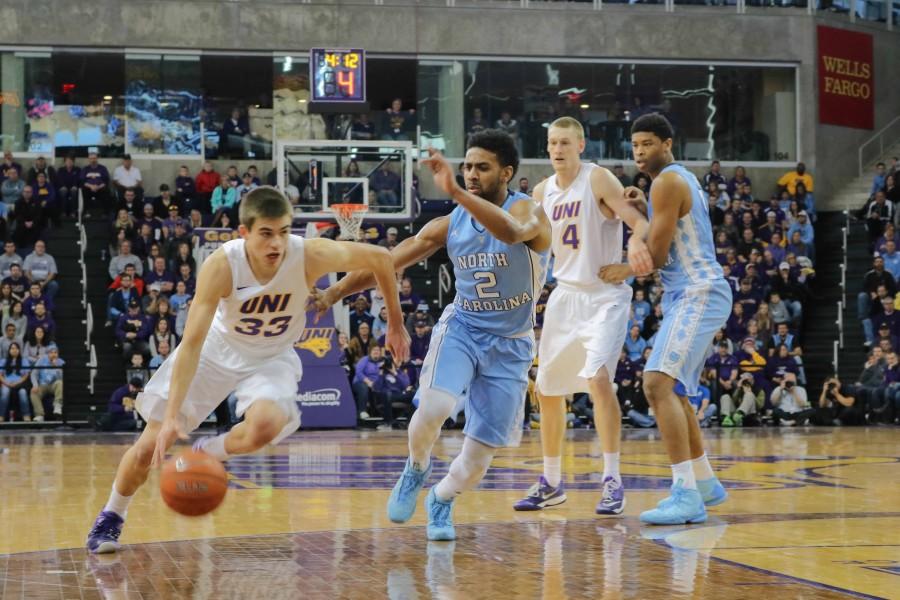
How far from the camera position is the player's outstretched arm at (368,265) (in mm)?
6535

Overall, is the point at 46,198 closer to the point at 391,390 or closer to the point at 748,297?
the point at 391,390

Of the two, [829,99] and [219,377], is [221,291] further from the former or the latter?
[829,99]

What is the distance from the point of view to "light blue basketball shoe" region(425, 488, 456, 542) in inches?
270

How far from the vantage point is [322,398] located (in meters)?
18.9

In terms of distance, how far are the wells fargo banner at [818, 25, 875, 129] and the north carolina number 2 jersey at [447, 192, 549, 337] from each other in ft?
80.2

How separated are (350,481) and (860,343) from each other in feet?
52.4

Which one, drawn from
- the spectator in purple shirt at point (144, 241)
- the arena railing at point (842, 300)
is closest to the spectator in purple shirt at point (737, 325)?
the arena railing at point (842, 300)

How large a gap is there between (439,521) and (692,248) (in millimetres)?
2387

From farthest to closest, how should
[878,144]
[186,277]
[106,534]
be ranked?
1. [878,144]
2. [186,277]
3. [106,534]

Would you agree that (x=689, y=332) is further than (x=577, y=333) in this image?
No

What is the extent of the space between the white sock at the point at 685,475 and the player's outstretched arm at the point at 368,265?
205 cm

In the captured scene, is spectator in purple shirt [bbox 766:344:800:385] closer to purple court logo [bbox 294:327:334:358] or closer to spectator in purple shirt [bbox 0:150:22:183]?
purple court logo [bbox 294:327:334:358]

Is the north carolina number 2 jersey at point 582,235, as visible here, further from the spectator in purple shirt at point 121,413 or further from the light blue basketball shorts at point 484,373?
the spectator in purple shirt at point 121,413

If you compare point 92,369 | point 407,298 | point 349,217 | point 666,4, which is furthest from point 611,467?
point 666,4
